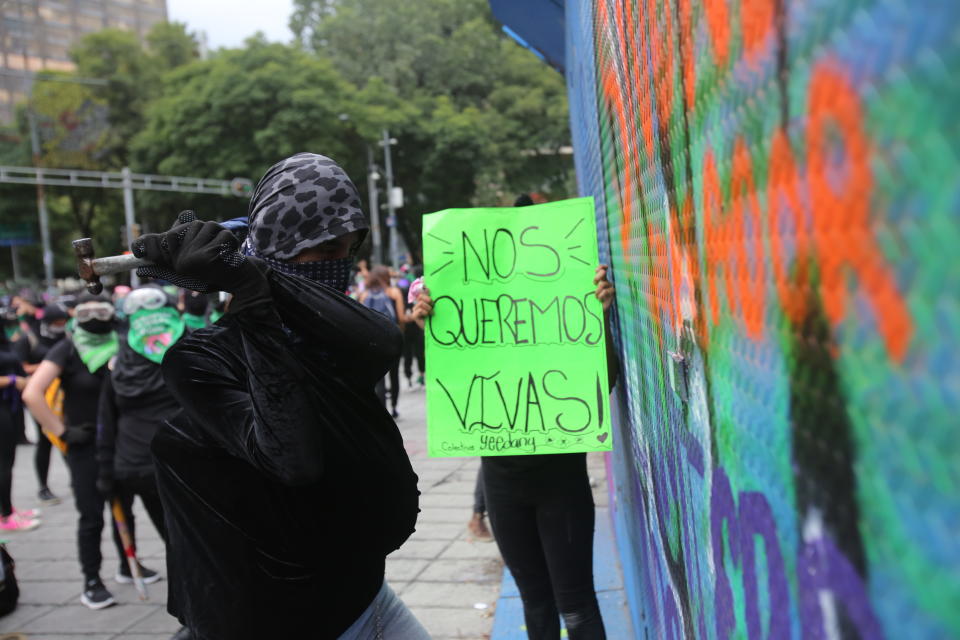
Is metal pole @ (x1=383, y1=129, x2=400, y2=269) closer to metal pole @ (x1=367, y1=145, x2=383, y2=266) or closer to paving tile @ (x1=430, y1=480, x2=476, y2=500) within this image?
metal pole @ (x1=367, y1=145, x2=383, y2=266)

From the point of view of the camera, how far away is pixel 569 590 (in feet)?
9.41

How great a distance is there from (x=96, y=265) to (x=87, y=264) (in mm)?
41

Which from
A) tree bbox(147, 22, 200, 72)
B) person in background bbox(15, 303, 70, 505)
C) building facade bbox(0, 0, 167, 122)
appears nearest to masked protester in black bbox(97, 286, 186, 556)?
person in background bbox(15, 303, 70, 505)

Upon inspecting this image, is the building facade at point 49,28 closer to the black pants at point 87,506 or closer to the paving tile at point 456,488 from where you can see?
the paving tile at point 456,488

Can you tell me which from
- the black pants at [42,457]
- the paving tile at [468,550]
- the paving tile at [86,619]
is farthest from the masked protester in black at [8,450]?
the paving tile at [468,550]

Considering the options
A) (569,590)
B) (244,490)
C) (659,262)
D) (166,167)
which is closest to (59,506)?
(569,590)

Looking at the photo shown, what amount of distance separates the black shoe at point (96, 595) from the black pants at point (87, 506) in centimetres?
4

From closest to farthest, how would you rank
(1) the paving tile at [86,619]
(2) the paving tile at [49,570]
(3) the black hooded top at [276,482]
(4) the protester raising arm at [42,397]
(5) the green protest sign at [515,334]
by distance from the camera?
1. (3) the black hooded top at [276,482]
2. (5) the green protest sign at [515,334]
3. (1) the paving tile at [86,619]
4. (4) the protester raising arm at [42,397]
5. (2) the paving tile at [49,570]

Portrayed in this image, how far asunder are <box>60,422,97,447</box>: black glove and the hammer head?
13.2ft

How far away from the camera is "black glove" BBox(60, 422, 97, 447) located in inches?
211

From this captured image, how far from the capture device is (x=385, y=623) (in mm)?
2016

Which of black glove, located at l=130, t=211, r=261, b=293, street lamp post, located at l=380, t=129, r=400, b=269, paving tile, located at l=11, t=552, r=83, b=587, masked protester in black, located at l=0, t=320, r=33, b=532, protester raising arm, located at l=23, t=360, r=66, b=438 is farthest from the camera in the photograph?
street lamp post, located at l=380, t=129, r=400, b=269

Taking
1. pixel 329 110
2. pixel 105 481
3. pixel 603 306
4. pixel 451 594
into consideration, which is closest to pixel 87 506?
pixel 105 481

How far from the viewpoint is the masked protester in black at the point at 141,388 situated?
16.2 ft
